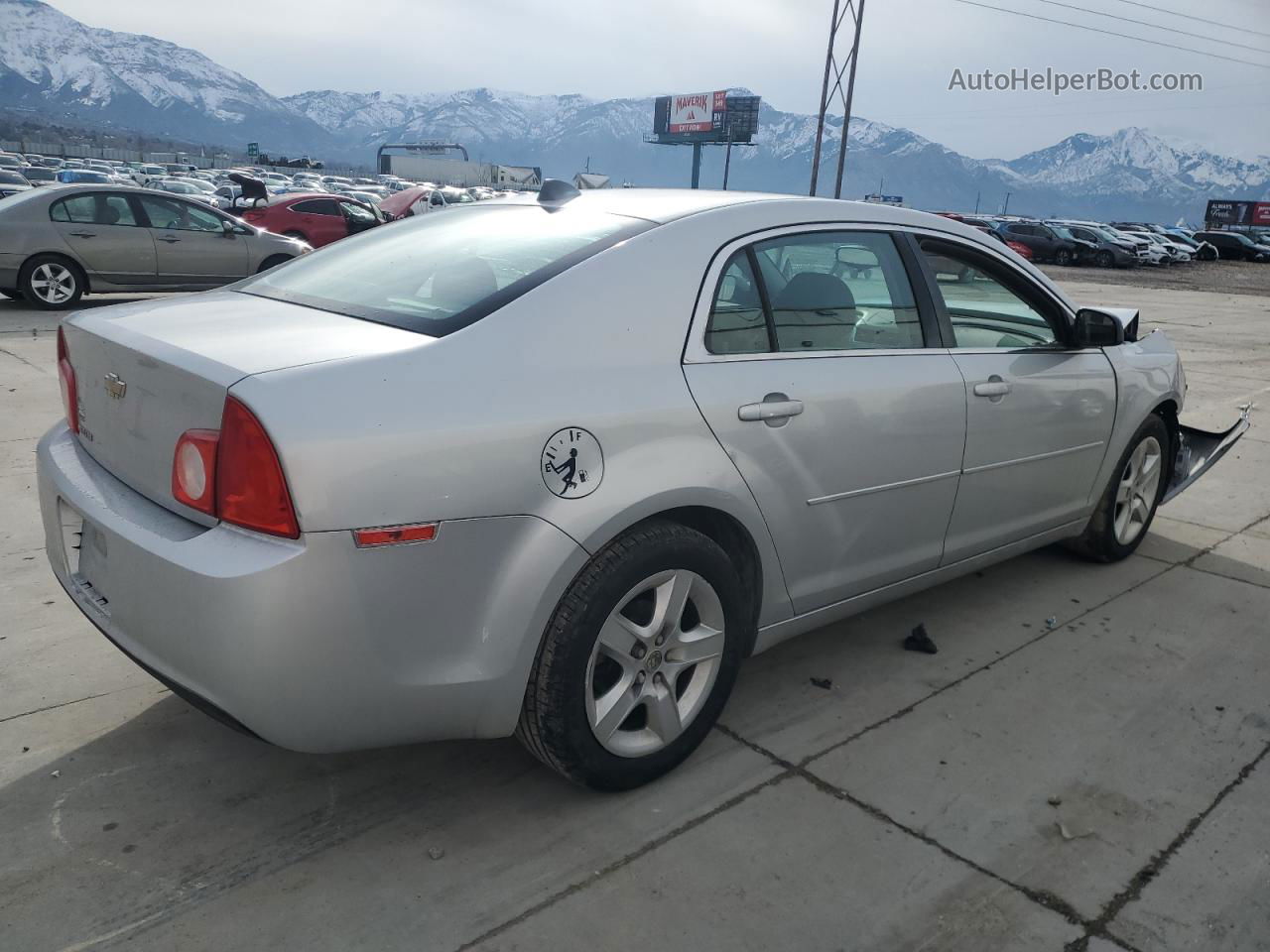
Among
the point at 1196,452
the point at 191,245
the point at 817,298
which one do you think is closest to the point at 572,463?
the point at 817,298

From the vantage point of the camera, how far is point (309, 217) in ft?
61.0

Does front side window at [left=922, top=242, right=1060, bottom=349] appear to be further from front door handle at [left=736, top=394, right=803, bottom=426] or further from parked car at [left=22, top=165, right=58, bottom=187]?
parked car at [left=22, top=165, right=58, bottom=187]

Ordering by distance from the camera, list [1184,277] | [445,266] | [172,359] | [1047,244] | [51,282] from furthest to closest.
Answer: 1. [1047,244]
2. [1184,277]
3. [51,282]
4. [445,266]
5. [172,359]

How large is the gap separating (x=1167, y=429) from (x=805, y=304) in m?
2.63

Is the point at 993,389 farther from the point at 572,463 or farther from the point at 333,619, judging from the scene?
the point at 333,619

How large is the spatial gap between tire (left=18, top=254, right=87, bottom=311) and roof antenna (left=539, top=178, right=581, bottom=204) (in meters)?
9.57

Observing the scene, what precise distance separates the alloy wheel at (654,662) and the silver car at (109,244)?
373 inches

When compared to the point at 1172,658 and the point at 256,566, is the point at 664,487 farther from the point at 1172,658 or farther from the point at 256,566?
the point at 1172,658

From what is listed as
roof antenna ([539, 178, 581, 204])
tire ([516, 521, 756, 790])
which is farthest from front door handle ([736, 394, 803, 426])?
roof antenna ([539, 178, 581, 204])

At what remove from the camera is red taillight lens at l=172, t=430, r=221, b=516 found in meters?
2.09

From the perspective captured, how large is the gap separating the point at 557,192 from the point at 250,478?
62.5 inches

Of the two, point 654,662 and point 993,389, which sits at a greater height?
point 993,389

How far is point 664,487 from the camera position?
244 cm

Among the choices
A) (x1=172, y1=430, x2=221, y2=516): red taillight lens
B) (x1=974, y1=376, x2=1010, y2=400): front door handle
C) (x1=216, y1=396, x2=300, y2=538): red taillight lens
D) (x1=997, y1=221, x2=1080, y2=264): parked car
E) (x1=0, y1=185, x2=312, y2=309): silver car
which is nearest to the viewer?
(x1=216, y1=396, x2=300, y2=538): red taillight lens
